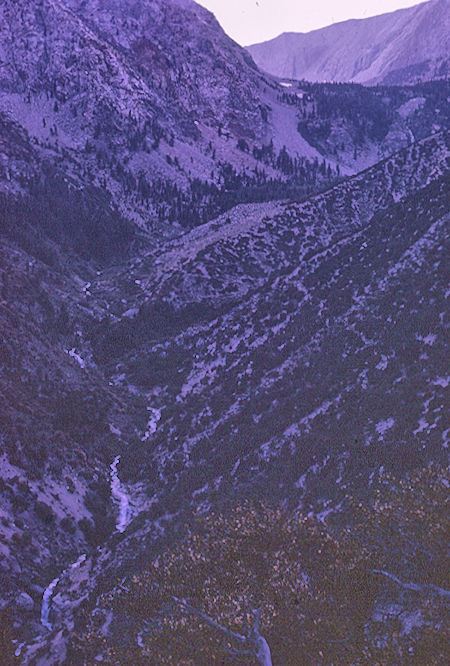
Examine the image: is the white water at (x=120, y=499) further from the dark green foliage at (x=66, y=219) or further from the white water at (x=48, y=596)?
the dark green foliage at (x=66, y=219)

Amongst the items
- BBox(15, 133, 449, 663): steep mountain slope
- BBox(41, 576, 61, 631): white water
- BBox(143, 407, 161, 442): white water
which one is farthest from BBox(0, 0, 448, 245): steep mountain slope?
BBox(41, 576, 61, 631): white water

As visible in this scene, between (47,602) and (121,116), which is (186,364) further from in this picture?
(121,116)

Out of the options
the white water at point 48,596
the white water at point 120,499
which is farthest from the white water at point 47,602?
the white water at point 120,499

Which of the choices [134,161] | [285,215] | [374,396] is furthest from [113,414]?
[134,161]

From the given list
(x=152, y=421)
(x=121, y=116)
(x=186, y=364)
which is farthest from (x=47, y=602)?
(x=121, y=116)

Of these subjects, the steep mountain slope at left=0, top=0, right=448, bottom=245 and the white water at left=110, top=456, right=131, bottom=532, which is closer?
the white water at left=110, top=456, right=131, bottom=532

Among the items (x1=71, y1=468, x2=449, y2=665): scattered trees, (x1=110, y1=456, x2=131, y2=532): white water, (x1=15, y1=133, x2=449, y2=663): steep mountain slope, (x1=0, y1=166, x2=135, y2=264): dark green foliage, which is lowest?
(x1=15, y1=133, x2=449, y2=663): steep mountain slope

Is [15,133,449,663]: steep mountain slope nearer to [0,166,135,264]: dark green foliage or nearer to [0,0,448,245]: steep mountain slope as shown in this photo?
[0,166,135,264]: dark green foliage
